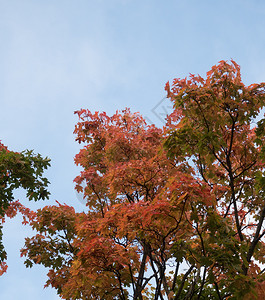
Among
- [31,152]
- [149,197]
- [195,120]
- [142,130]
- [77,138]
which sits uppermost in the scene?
[77,138]

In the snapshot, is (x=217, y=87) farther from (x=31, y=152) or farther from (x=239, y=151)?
(x=31, y=152)

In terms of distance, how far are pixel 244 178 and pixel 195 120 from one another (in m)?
2.89

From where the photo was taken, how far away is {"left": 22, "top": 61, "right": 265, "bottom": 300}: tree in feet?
23.7

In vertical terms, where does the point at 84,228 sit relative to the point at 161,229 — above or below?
above

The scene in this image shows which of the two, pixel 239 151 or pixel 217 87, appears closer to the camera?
pixel 217 87

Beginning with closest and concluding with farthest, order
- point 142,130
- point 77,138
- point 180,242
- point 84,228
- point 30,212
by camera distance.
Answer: point 180,242 → point 84,228 → point 142,130 → point 77,138 → point 30,212

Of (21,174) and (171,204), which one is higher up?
(21,174)

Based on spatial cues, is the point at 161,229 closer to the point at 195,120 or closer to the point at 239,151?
the point at 195,120

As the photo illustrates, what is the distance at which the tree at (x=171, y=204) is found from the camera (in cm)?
721

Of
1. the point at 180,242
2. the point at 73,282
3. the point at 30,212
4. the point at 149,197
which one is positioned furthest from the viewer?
the point at 30,212

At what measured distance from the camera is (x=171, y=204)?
6.93m

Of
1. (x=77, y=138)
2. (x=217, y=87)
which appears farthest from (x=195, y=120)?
(x=77, y=138)

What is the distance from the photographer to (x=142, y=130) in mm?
11656

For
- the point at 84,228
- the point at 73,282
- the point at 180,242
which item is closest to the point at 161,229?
the point at 180,242
